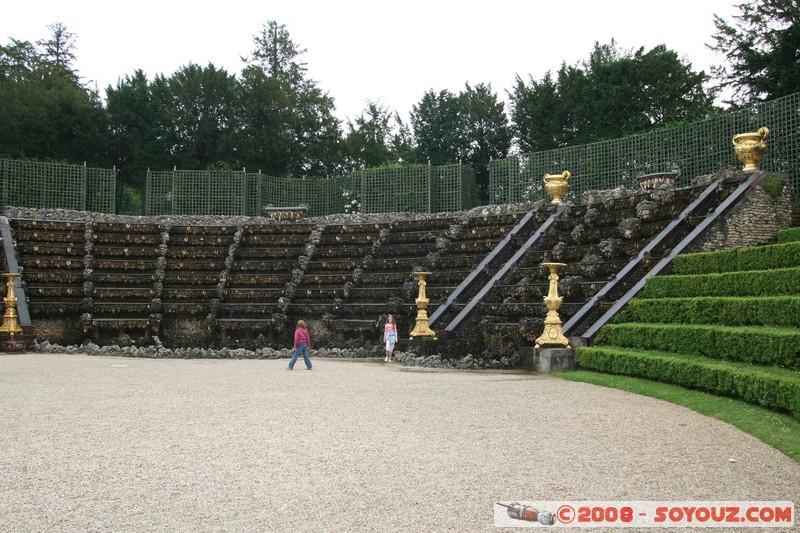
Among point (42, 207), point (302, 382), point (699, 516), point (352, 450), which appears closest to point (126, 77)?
point (42, 207)

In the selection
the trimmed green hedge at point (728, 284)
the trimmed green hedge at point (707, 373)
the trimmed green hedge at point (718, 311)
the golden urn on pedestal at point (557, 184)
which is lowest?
the trimmed green hedge at point (707, 373)

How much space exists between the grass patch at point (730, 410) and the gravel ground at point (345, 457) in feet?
0.85

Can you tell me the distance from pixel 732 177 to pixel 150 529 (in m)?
19.2

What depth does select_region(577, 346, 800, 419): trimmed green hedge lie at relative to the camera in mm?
10602

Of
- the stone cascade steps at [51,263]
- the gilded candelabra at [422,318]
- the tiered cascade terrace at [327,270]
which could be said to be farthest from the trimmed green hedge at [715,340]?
the stone cascade steps at [51,263]

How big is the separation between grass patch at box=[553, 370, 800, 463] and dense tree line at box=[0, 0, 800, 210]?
953 inches

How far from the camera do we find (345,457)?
28.1 ft

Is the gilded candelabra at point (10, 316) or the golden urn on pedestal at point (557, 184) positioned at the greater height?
the golden urn on pedestal at point (557, 184)

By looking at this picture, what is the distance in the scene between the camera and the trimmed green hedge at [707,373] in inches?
417

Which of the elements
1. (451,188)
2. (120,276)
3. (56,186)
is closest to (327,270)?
(120,276)

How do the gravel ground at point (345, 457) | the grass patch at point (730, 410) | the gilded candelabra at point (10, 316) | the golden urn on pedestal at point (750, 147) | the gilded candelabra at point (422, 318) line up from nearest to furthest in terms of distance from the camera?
the gravel ground at point (345, 457) → the grass patch at point (730, 410) → the golden urn on pedestal at point (750, 147) → the gilded candelabra at point (422, 318) → the gilded candelabra at point (10, 316)

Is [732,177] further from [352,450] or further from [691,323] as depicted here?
[352,450]

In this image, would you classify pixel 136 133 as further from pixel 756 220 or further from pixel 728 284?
pixel 728 284

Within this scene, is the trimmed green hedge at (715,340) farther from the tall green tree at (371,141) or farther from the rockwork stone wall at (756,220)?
the tall green tree at (371,141)
